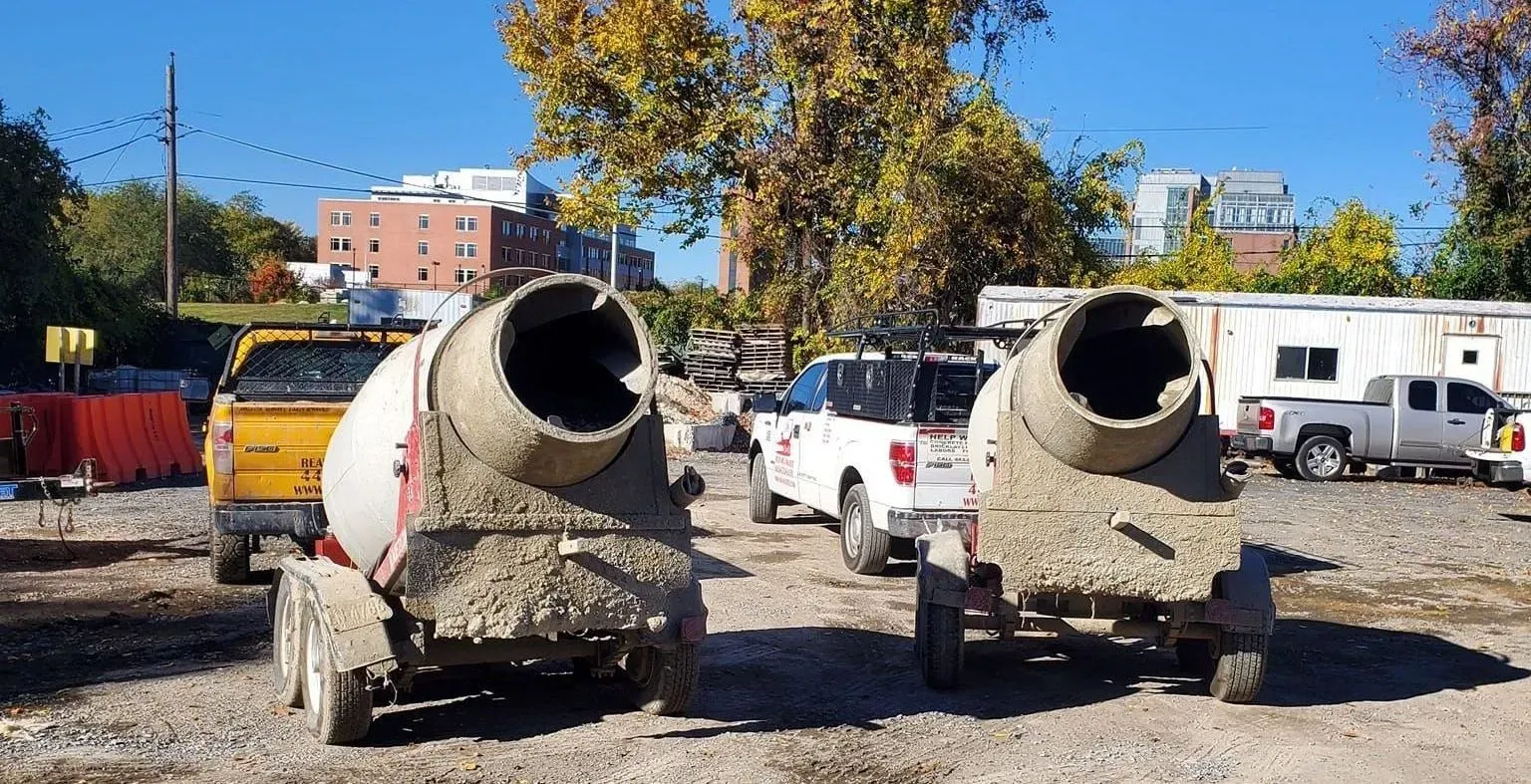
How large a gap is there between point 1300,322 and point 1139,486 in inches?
803

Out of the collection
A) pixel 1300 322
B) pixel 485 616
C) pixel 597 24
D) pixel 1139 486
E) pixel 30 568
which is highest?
pixel 597 24

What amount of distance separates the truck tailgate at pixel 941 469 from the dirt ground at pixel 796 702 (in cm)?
89

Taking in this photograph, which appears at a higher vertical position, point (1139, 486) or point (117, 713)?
point (1139, 486)

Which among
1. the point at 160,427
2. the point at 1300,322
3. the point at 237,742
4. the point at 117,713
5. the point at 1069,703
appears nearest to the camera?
the point at 237,742

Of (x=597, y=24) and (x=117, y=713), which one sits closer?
A: (x=117, y=713)

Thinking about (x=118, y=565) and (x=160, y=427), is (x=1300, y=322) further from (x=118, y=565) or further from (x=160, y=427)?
(x=118, y=565)

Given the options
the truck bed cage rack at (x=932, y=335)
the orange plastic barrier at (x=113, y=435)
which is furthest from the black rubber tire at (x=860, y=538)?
the orange plastic barrier at (x=113, y=435)

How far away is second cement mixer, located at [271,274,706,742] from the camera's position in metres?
5.77

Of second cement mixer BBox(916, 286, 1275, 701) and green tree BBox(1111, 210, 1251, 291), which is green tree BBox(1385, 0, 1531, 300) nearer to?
green tree BBox(1111, 210, 1251, 291)

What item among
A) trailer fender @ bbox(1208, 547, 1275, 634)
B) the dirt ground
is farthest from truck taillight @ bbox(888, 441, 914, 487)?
trailer fender @ bbox(1208, 547, 1275, 634)

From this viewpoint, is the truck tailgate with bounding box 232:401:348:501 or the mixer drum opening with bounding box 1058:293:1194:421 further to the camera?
the truck tailgate with bounding box 232:401:348:501

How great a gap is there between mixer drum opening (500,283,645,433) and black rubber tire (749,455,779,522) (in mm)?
7958

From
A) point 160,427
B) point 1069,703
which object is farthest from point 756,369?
point 1069,703

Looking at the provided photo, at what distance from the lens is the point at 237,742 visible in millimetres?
6230
